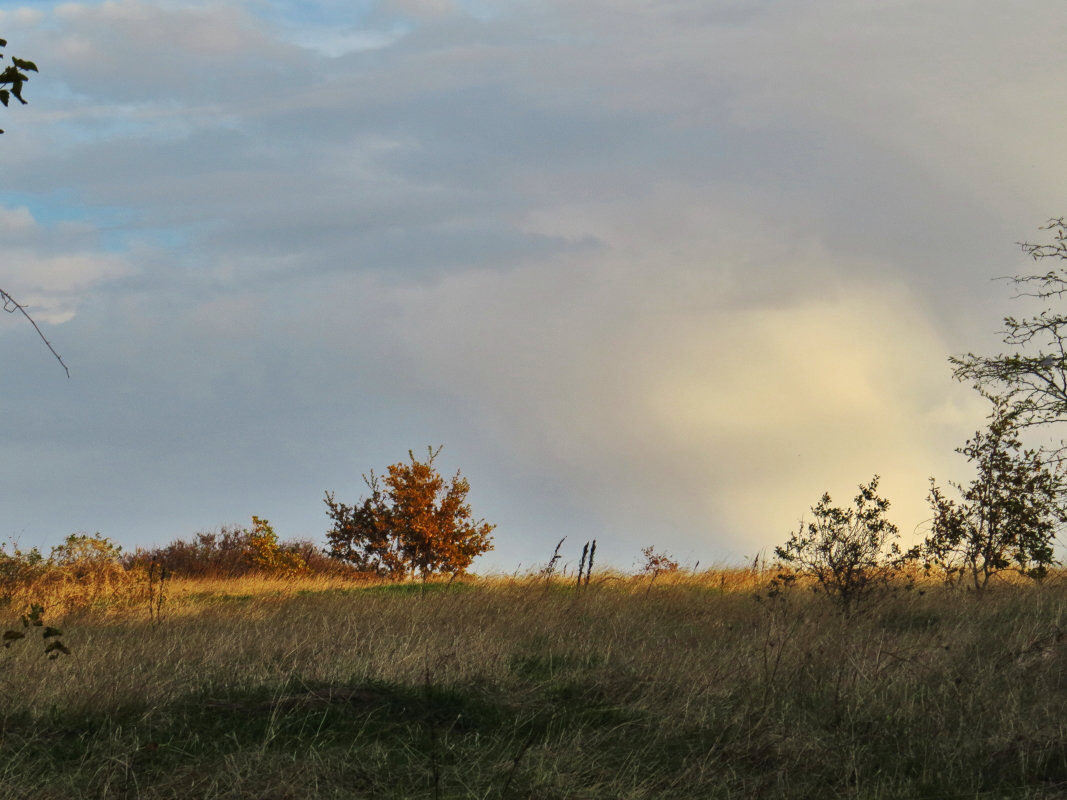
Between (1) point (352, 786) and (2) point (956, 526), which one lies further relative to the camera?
(2) point (956, 526)

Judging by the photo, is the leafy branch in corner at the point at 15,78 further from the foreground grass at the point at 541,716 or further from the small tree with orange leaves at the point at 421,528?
the small tree with orange leaves at the point at 421,528

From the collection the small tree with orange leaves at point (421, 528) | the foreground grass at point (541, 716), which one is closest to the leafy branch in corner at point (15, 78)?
the foreground grass at point (541, 716)

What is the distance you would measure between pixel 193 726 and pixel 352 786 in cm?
161

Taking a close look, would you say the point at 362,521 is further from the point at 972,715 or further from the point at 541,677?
the point at 972,715

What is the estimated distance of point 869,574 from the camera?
12391 mm

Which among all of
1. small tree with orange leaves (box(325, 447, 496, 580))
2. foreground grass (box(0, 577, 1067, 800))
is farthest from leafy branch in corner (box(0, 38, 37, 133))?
small tree with orange leaves (box(325, 447, 496, 580))

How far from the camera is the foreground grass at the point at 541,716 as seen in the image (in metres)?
5.27

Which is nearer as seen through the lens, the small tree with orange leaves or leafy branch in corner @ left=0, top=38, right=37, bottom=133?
leafy branch in corner @ left=0, top=38, right=37, bottom=133

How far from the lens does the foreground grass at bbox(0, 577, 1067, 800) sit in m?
5.27

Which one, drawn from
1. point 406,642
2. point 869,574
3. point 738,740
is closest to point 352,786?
point 738,740

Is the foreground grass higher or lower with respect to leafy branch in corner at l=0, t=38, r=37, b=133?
lower

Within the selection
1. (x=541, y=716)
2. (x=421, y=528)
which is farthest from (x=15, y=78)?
(x=421, y=528)

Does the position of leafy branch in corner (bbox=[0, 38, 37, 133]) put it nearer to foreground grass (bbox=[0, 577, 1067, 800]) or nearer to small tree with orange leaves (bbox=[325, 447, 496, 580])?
foreground grass (bbox=[0, 577, 1067, 800])

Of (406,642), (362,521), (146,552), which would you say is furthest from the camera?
(362,521)
